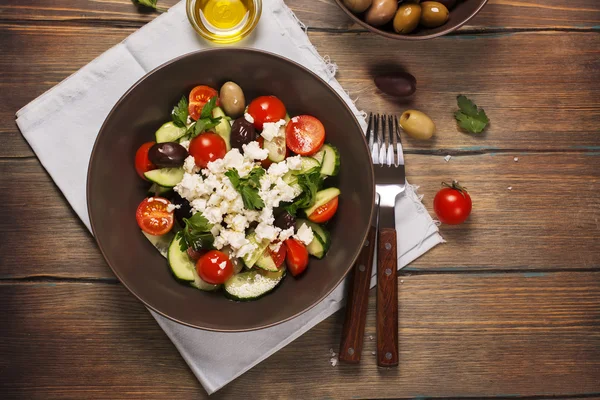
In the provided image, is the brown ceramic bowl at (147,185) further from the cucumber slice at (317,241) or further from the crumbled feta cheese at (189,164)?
the crumbled feta cheese at (189,164)

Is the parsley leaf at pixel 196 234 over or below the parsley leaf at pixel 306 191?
below

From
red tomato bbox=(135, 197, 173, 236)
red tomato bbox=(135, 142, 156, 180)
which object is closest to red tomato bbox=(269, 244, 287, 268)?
red tomato bbox=(135, 197, 173, 236)

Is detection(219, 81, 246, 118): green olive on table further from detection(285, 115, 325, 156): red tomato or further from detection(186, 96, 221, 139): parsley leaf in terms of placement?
detection(285, 115, 325, 156): red tomato

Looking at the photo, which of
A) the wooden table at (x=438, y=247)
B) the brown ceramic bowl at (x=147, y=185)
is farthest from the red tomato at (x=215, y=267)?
the wooden table at (x=438, y=247)

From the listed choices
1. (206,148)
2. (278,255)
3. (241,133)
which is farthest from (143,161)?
(278,255)

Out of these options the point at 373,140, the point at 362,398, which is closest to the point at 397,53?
the point at 373,140

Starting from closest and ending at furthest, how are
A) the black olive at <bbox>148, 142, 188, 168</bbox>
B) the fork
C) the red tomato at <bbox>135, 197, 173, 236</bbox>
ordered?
the black olive at <bbox>148, 142, 188, 168</bbox> → the red tomato at <bbox>135, 197, 173, 236</bbox> → the fork
